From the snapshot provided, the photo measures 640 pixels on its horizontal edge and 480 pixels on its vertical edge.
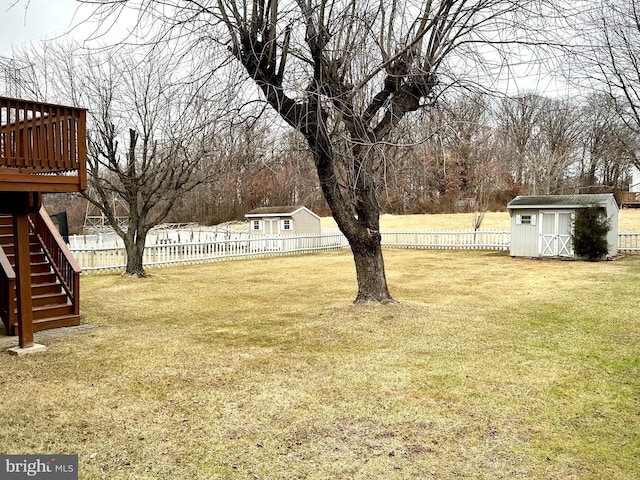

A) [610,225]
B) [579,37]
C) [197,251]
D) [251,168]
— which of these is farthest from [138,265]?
[610,225]

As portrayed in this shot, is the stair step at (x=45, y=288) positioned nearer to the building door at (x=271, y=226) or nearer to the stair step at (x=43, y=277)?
the stair step at (x=43, y=277)

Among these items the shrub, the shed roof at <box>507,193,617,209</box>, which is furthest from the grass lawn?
the shed roof at <box>507,193,617,209</box>

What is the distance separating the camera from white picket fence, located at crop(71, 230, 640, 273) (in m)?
15.4

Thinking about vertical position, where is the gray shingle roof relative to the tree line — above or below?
below

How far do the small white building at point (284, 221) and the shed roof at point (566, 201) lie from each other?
31.5 feet

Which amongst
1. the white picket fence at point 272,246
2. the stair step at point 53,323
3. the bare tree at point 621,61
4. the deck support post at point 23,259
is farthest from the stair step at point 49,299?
the bare tree at point 621,61

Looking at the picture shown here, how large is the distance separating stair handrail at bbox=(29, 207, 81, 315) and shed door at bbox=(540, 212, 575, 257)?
48.2ft

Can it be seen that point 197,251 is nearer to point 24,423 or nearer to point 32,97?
point 32,97

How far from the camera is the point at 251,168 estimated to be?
775cm

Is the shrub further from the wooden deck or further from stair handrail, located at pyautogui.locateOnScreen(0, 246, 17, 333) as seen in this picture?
stair handrail, located at pyautogui.locateOnScreen(0, 246, 17, 333)

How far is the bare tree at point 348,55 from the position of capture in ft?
19.6

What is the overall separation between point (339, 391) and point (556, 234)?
1460 cm

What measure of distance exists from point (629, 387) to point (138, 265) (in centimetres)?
1116

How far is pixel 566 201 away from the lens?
659 inches
